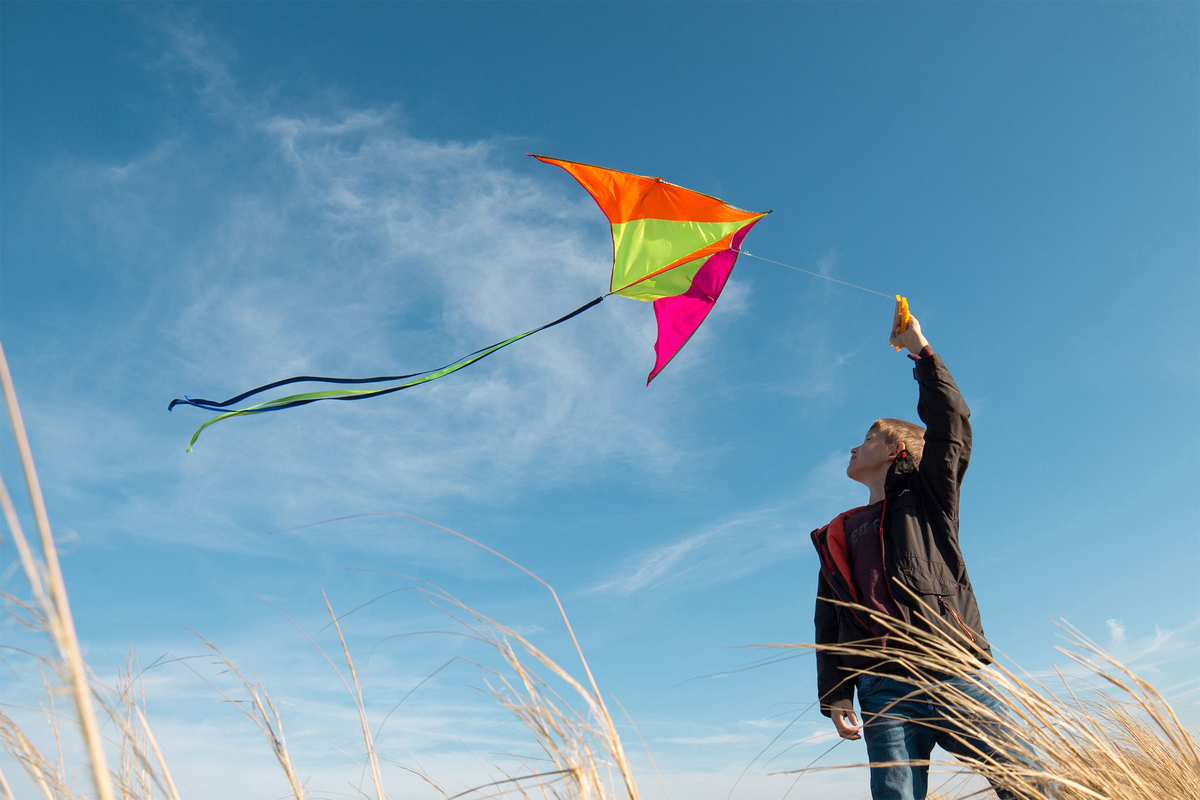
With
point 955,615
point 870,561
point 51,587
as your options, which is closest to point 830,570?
point 870,561

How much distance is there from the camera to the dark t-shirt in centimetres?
240

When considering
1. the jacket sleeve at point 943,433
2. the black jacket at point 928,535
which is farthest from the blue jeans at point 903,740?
the jacket sleeve at point 943,433

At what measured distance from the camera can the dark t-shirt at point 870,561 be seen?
240 centimetres

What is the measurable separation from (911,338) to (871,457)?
575 mm

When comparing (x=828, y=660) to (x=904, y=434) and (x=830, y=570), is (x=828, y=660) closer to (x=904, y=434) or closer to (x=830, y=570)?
(x=830, y=570)

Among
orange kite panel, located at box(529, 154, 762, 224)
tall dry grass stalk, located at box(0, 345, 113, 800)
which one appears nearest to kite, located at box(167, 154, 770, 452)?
orange kite panel, located at box(529, 154, 762, 224)

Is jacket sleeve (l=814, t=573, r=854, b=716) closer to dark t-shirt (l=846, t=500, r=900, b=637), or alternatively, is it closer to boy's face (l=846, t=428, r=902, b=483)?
dark t-shirt (l=846, t=500, r=900, b=637)

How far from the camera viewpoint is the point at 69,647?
692 mm

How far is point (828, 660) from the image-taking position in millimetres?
2623

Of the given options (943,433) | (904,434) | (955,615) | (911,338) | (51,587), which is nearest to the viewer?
(51,587)

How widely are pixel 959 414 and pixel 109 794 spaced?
2.47m

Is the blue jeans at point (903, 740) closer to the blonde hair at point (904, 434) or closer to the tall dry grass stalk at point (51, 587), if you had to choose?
the blonde hair at point (904, 434)

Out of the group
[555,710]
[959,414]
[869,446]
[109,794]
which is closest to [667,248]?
[869,446]

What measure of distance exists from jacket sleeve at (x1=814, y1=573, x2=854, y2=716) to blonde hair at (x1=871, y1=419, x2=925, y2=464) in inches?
24.7
